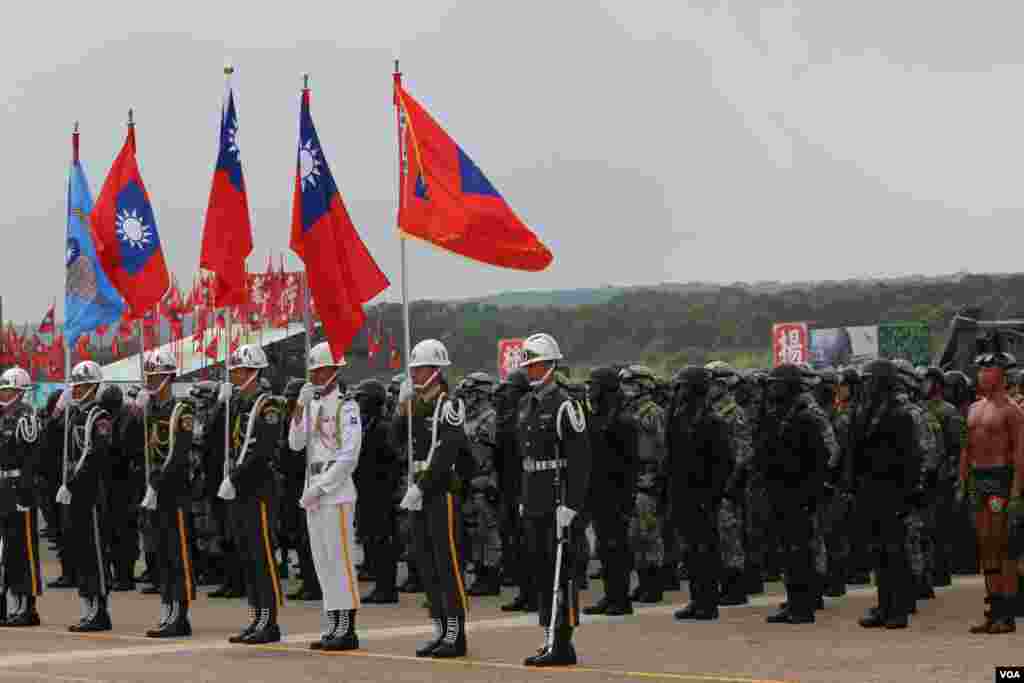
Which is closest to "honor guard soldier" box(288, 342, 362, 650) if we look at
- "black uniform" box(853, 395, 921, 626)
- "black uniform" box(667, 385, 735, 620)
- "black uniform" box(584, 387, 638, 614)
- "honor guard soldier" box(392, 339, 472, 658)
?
"honor guard soldier" box(392, 339, 472, 658)

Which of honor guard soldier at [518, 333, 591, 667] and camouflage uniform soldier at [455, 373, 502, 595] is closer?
honor guard soldier at [518, 333, 591, 667]

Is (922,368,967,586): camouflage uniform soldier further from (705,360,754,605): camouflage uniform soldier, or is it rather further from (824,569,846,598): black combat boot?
(705,360,754,605): camouflage uniform soldier

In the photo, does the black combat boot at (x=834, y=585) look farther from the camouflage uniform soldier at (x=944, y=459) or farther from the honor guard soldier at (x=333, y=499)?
the honor guard soldier at (x=333, y=499)

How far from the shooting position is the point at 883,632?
45.2 ft

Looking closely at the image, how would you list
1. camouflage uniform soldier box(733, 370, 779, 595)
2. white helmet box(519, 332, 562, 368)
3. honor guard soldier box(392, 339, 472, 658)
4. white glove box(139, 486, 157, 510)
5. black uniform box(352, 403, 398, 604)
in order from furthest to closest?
1. black uniform box(352, 403, 398, 604)
2. camouflage uniform soldier box(733, 370, 779, 595)
3. white glove box(139, 486, 157, 510)
4. honor guard soldier box(392, 339, 472, 658)
5. white helmet box(519, 332, 562, 368)

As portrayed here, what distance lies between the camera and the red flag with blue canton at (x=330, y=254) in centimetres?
1364

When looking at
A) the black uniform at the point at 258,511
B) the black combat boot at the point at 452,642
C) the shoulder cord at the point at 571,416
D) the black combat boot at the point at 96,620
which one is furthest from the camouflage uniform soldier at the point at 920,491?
the black combat boot at the point at 96,620

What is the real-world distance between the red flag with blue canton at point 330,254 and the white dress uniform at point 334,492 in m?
0.82

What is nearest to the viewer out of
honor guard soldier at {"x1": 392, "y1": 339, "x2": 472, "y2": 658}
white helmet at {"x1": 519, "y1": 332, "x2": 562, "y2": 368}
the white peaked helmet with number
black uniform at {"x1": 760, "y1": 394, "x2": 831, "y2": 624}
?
white helmet at {"x1": 519, "y1": 332, "x2": 562, "y2": 368}

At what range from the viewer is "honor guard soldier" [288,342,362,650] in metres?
12.8

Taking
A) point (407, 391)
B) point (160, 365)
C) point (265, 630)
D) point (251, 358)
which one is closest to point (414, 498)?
point (407, 391)

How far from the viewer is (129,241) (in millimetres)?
16594

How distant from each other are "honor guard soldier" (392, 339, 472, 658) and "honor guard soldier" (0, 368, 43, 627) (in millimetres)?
4302

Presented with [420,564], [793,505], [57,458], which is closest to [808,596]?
[793,505]
